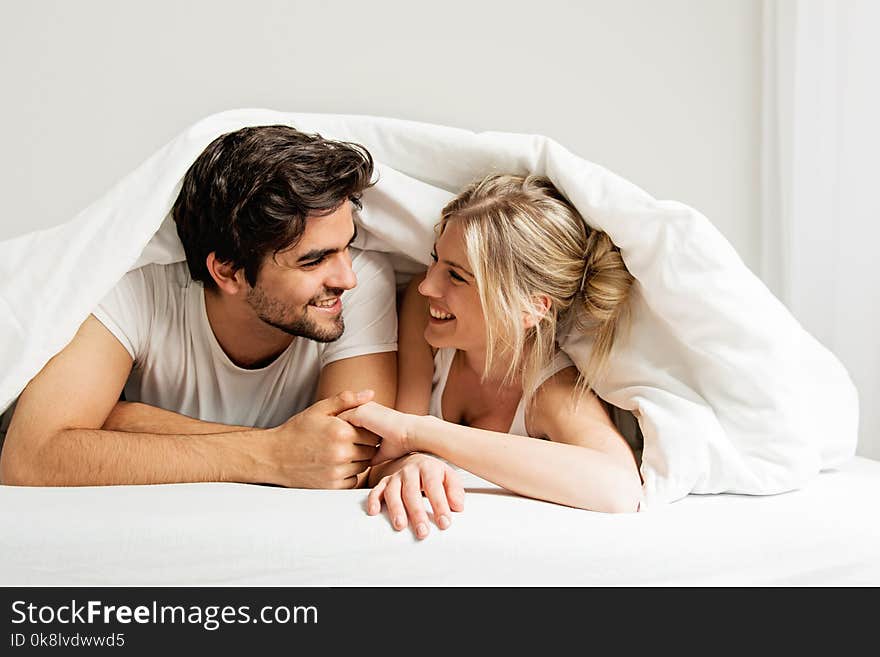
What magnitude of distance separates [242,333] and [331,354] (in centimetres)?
16

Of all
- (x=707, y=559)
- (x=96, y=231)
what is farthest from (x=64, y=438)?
(x=707, y=559)

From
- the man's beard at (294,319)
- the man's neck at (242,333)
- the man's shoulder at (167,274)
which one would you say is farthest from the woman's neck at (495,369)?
the man's shoulder at (167,274)

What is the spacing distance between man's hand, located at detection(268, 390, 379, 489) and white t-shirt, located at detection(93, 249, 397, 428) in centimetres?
25

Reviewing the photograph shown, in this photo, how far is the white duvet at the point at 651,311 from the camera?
41.8 inches

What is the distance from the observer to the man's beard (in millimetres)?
1274

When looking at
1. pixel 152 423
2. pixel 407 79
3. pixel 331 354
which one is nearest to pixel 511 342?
pixel 331 354

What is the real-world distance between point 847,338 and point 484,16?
41.6 inches

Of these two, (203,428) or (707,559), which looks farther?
(203,428)

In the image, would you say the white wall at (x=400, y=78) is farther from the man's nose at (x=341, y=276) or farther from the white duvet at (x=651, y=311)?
the man's nose at (x=341, y=276)

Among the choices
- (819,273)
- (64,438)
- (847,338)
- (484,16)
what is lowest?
(847,338)

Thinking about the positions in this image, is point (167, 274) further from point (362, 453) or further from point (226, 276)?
point (362, 453)

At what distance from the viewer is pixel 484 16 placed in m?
1.88

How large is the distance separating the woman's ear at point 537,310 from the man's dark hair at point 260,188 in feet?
1.07

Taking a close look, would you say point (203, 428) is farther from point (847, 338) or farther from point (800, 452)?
point (847, 338)
